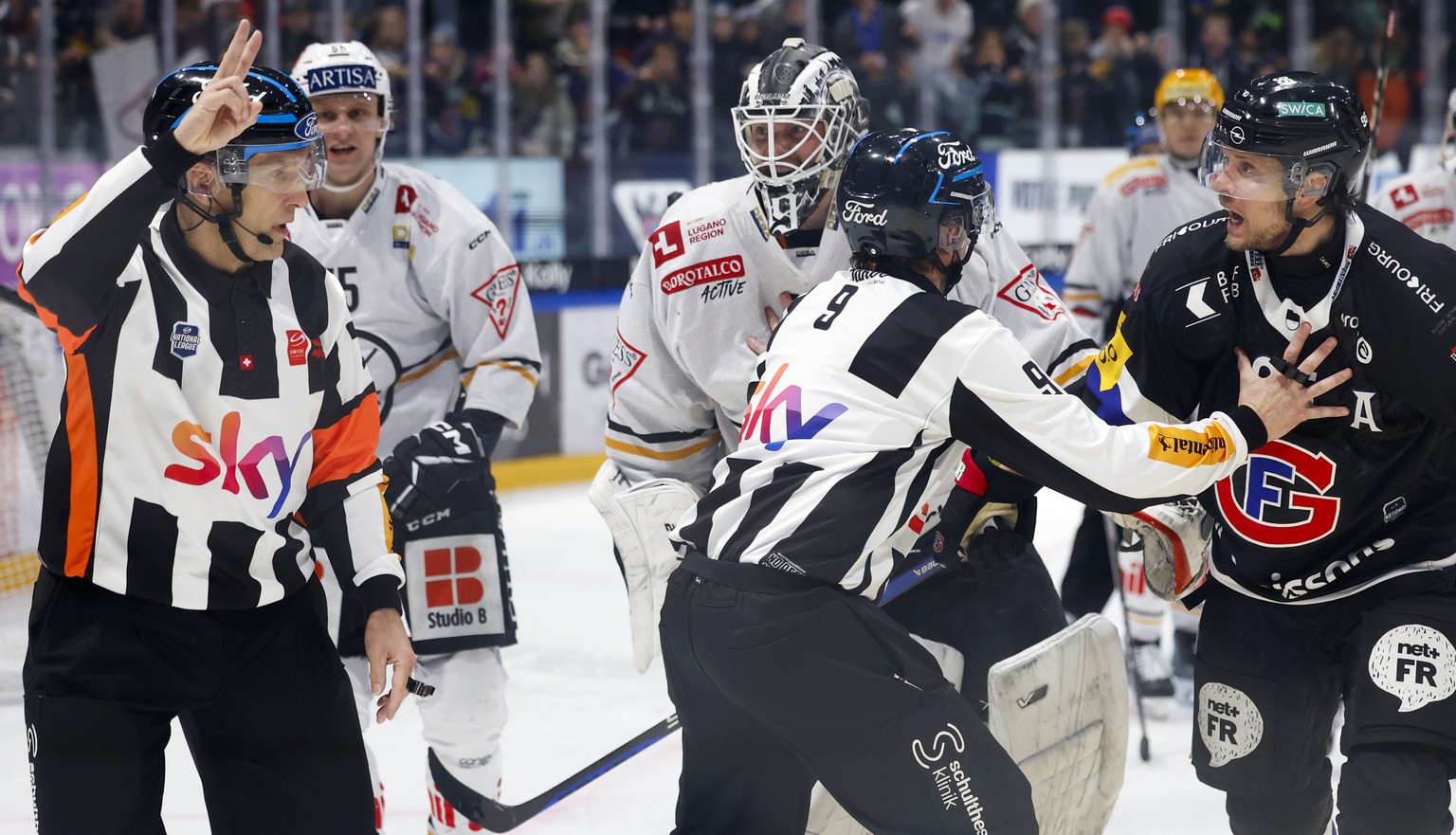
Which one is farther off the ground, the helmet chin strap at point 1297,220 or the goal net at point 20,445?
the helmet chin strap at point 1297,220

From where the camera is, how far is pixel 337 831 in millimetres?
2057

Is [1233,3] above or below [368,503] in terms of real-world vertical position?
above

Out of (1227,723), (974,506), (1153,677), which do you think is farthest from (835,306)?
(1153,677)

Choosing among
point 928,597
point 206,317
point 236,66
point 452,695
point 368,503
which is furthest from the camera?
point 452,695

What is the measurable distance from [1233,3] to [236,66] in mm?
7725

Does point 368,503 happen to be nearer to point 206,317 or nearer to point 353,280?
point 206,317

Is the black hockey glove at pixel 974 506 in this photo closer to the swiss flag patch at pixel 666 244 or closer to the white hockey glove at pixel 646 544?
the white hockey glove at pixel 646 544

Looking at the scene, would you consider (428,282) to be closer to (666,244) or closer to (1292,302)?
(666,244)

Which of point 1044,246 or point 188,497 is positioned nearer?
point 188,497

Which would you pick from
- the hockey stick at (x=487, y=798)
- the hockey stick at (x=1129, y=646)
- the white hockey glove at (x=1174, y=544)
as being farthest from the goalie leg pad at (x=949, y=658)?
the hockey stick at (x=1129, y=646)

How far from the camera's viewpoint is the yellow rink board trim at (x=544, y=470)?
22.9 ft

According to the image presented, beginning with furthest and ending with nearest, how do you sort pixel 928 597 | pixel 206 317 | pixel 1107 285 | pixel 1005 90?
pixel 1005 90
pixel 1107 285
pixel 928 597
pixel 206 317

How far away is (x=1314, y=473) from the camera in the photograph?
7.73 ft

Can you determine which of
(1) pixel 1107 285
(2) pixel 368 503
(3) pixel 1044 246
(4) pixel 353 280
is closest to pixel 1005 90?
(3) pixel 1044 246
